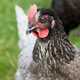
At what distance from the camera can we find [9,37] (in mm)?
5160

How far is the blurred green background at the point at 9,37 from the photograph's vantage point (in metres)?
4.70

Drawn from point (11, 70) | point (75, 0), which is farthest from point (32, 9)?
point (75, 0)

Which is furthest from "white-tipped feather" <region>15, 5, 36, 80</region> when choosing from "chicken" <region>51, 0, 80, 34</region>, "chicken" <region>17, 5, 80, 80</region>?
"chicken" <region>51, 0, 80, 34</region>

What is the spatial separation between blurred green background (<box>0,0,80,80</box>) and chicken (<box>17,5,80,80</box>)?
943 mm

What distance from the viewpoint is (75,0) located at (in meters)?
5.10

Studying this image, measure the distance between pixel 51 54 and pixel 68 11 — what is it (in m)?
1.66

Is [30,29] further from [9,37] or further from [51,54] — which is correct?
[9,37]

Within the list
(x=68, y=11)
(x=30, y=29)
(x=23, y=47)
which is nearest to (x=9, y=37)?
(x=68, y=11)

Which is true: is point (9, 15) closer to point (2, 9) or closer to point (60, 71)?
point (2, 9)

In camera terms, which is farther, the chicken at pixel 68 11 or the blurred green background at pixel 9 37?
the chicken at pixel 68 11

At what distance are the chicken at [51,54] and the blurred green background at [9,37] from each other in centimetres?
94

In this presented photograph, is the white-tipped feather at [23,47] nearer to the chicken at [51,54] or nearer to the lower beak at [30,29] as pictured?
the chicken at [51,54]

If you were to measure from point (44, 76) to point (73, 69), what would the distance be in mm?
202

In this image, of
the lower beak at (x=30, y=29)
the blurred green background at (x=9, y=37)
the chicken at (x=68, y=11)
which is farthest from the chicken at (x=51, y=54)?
the chicken at (x=68, y=11)
